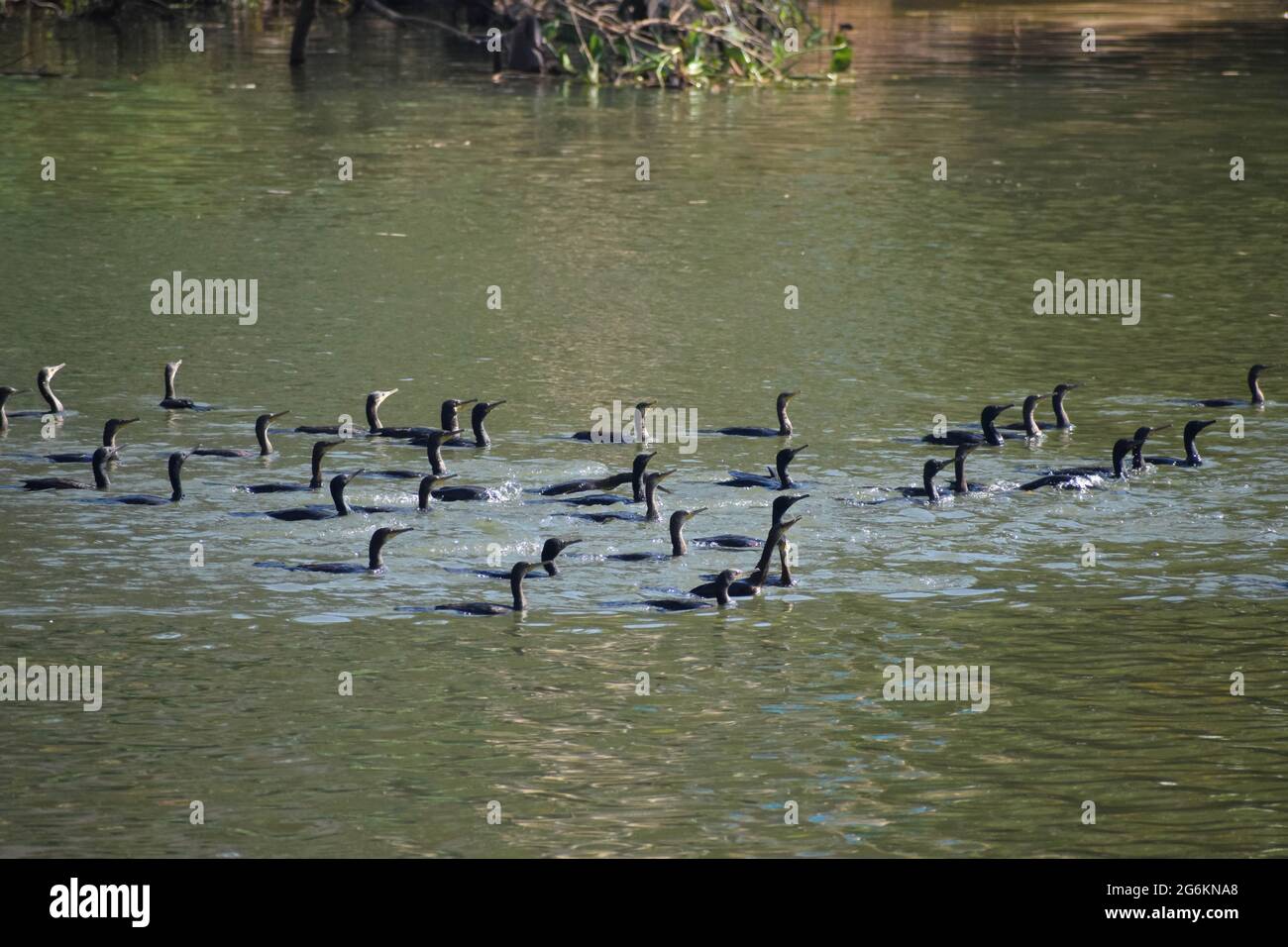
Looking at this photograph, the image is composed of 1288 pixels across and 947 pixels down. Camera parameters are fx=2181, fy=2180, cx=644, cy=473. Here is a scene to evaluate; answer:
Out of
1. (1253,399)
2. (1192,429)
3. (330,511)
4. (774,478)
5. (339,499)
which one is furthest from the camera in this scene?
(1253,399)

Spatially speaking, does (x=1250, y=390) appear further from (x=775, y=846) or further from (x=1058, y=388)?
(x=775, y=846)

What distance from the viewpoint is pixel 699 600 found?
13.2 m

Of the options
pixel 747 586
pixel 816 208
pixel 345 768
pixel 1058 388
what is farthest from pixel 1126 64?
pixel 345 768

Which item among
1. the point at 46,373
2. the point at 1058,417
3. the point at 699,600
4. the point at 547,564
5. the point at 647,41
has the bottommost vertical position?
the point at 699,600

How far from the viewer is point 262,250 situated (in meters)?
25.4

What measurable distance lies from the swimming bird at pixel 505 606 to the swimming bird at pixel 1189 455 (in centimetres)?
584

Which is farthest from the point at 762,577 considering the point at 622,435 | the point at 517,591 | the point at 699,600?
the point at 622,435

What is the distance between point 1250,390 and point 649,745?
977 centimetres

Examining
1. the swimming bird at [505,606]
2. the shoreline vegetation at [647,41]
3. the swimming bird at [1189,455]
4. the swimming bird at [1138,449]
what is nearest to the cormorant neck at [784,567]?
the swimming bird at [505,606]

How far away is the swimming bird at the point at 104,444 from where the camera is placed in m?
16.4

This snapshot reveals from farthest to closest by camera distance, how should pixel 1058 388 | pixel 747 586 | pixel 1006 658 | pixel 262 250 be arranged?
pixel 262 250, pixel 1058 388, pixel 747 586, pixel 1006 658

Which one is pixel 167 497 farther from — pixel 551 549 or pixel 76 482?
pixel 551 549

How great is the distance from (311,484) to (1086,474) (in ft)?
18.5
